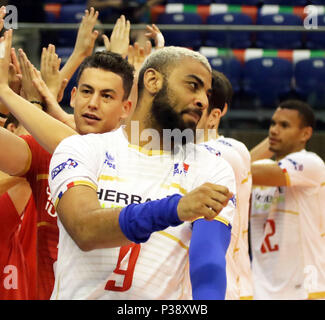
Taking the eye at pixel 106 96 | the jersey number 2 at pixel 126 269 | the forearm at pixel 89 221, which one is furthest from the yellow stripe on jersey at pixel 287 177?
the forearm at pixel 89 221

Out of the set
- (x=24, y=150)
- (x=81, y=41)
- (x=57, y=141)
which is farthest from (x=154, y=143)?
(x=81, y=41)

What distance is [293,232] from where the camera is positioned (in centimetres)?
562

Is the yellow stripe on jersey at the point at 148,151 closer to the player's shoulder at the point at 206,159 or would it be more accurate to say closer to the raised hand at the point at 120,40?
the player's shoulder at the point at 206,159

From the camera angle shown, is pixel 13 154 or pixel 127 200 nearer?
pixel 127 200

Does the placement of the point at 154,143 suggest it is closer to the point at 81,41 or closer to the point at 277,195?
the point at 81,41

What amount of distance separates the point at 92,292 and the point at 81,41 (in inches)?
81.4

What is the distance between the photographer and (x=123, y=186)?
2504mm

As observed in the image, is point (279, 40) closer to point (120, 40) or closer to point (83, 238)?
point (120, 40)

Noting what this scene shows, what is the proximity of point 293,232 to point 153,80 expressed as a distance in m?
3.28

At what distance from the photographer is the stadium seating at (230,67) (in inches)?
304

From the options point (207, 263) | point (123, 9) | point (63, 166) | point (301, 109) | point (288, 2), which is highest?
point (288, 2)

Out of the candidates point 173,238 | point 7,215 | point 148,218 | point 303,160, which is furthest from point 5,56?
point 303,160

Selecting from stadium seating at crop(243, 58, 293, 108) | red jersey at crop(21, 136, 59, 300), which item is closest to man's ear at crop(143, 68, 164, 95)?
red jersey at crop(21, 136, 59, 300)

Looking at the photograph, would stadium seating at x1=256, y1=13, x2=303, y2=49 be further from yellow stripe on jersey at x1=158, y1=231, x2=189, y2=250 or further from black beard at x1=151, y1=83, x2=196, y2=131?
yellow stripe on jersey at x1=158, y1=231, x2=189, y2=250
